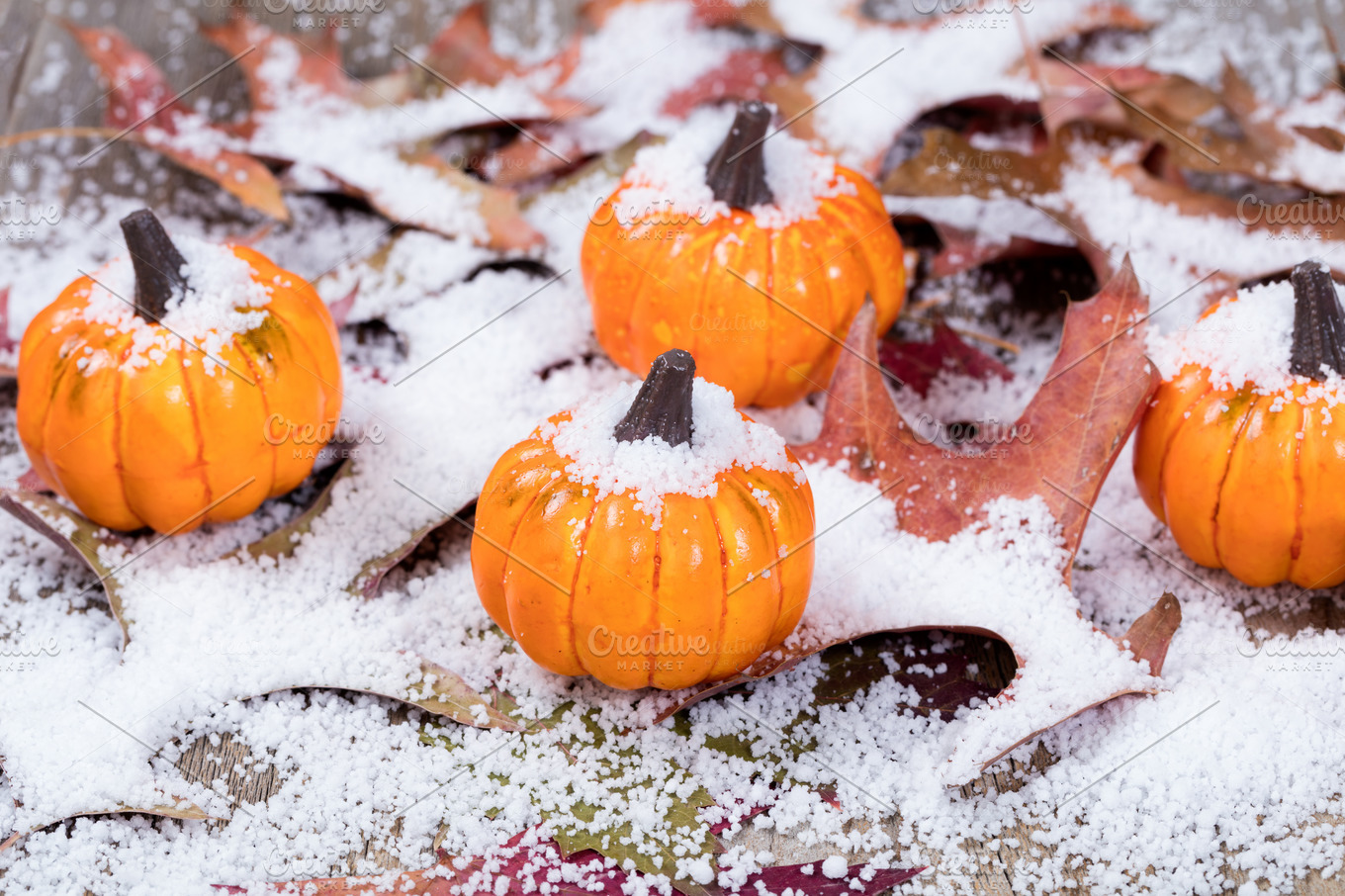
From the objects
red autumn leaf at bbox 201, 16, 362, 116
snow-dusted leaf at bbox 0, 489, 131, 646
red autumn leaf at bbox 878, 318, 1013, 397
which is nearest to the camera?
snow-dusted leaf at bbox 0, 489, 131, 646

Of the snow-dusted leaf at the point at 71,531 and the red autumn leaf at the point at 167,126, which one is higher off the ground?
the red autumn leaf at the point at 167,126

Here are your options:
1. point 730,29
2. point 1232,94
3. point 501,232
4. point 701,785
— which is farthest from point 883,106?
point 701,785

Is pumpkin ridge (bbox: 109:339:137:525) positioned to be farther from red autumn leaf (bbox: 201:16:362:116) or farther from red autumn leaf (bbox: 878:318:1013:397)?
red autumn leaf (bbox: 878:318:1013:397)

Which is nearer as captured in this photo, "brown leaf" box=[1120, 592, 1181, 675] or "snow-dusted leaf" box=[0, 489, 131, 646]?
"brown leaf" box=[1120, 592, 1181, 675]

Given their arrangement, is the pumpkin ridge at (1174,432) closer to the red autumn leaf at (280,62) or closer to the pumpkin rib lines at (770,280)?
the pumpkin rib lines at (770,280)

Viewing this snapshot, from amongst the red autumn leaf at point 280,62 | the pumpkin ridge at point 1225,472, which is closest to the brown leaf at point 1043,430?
the pumpkin ridge at point 1225,472

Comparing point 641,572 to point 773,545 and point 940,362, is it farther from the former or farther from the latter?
point 940,362

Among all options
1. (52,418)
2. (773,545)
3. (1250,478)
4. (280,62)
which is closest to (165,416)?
(52,418)

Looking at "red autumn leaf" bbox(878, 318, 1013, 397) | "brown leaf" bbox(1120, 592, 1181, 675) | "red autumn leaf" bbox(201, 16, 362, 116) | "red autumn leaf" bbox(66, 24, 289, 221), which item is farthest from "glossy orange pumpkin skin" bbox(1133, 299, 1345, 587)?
"red autumn leaf" bbox(201, 16, 362, 116)
